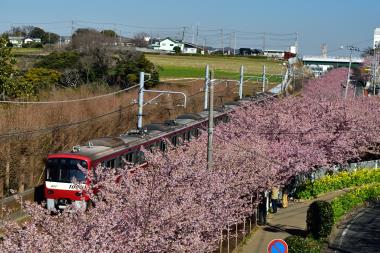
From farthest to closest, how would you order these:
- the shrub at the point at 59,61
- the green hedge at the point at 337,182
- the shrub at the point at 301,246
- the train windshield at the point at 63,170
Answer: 1. the shrub at the point at 59,61
2. the green hedge at the point at 337,182
3. the train windshield at the point at 63,170
4. the shrub at the point at 301,246

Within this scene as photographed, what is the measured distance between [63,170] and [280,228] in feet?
27.9

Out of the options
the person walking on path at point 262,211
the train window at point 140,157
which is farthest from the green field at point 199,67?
the person walking on path at point 262,211

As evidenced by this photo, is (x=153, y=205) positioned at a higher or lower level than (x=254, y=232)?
higher

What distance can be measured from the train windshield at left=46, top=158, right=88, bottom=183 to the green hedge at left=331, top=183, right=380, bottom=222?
10.1m

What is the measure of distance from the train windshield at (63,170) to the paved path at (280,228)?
6.29m

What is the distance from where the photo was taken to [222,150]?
21438 millimetres

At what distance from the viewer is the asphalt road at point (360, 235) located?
2022 centimetres

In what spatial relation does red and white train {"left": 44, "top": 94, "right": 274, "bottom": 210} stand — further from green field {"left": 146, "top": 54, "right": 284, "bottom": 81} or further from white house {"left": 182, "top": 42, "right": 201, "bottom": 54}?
white house {"left": 182, "top": 42, "right": 201, "bottom": 54}

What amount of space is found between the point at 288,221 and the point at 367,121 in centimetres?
1503

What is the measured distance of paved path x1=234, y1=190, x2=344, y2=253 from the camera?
1997cm

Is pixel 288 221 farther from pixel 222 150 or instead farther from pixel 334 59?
pixel 334 59

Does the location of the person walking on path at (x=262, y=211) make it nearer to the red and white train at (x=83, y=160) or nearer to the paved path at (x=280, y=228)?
the paved path at (x=280, y=228)

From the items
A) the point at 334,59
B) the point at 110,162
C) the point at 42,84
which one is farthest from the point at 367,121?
the point at 334,59

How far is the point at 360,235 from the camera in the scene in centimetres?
2209
